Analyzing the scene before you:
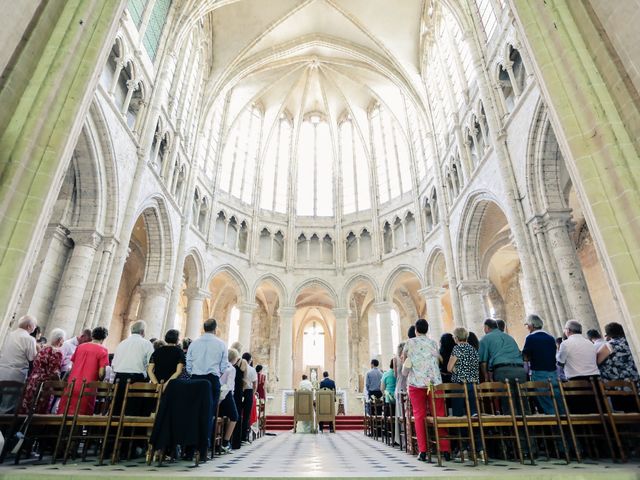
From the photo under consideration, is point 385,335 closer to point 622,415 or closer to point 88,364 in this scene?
point 622,415

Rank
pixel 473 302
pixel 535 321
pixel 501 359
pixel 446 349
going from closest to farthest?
1. pixel 501 359
2. pixel 535 321
3. pixel 446 349
4. pixel 473 302

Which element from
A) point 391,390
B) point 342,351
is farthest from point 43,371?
point 342,351

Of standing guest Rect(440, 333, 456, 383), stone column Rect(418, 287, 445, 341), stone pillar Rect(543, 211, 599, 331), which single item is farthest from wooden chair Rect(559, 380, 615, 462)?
stone column Rect(418, 287, 445, 341)

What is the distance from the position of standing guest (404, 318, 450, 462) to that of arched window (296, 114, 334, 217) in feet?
63.7

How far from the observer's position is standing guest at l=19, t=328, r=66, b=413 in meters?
5.45

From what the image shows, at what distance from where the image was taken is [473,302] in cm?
1503

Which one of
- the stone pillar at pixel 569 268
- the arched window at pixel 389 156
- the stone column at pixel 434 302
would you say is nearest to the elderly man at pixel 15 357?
the stone pillar at pixel 569 268

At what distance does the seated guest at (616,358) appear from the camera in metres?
5.48

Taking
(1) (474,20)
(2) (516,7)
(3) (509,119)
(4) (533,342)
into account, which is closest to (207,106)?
(1) (474,20)

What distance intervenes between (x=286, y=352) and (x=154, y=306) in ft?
27.0

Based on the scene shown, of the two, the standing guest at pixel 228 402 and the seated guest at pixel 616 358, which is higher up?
the seated guest at pixel 616 358

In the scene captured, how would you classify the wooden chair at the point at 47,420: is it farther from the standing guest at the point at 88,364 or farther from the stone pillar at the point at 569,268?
the stone pillar at the point at 569,268

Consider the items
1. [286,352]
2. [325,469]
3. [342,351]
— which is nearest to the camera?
[325,469]

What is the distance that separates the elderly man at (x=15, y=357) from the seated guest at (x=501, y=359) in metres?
6.41
